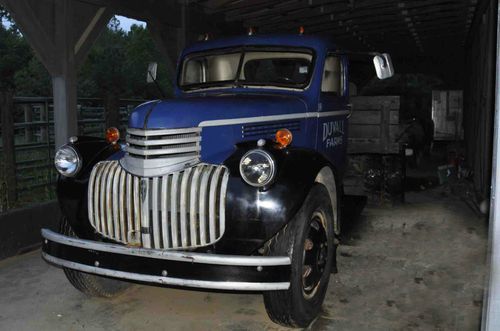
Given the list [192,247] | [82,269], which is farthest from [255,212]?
[82,269]

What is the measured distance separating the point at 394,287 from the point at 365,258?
2.57ft

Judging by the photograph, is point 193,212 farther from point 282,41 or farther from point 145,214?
point 282,41

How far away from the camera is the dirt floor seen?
3.59 m

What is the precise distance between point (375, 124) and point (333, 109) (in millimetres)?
2505

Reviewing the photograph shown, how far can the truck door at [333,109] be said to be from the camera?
4727 mm

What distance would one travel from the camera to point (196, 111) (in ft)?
11.1

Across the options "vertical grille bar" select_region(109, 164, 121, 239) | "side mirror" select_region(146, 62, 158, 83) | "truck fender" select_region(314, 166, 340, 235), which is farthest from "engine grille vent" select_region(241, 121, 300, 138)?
"side mirror" select_region(146, 62, 158, 83)

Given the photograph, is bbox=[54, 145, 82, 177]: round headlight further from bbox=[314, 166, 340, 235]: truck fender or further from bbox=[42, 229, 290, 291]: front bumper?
bbox=[314, 166, 340, 235]: truck fender

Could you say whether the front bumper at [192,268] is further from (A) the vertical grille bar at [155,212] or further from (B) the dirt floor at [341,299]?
(B) the dirt floor at [341,299]

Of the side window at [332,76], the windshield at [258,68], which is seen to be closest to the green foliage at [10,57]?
the windshield at [258,68]

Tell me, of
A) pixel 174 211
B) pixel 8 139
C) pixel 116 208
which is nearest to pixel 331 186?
pixel 174 211

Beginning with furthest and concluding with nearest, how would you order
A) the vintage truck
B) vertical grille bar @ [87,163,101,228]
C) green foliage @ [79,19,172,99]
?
green foliage @ [79,19,172,99] < vertical grille bar @ [87,163,101,228] < the vintage truck

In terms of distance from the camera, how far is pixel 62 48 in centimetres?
571

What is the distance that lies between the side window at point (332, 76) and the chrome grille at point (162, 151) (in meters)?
1.86
